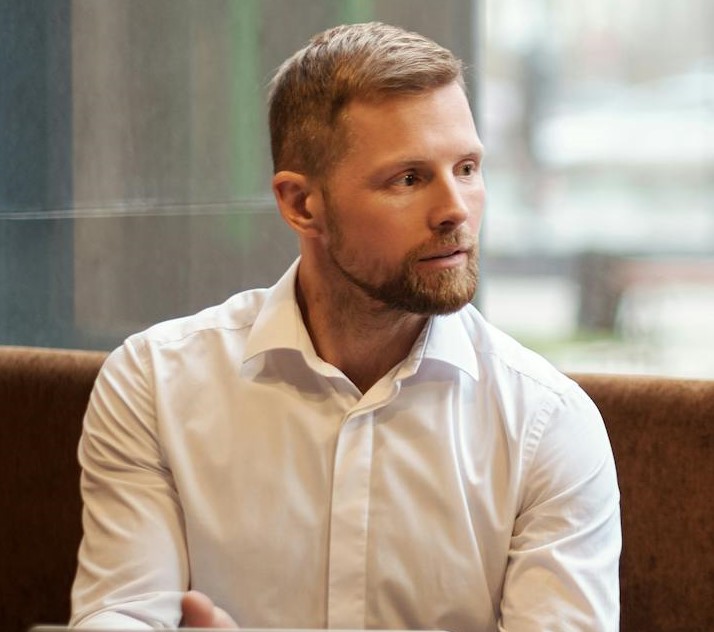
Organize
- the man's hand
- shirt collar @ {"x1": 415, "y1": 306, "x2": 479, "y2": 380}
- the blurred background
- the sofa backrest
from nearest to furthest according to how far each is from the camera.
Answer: the man's hand → shirt collar @ {"x1": 415, "y1": 306, "x2": 479, "y2": 380} → the sofa backrest → the blurred background

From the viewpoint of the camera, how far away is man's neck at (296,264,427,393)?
1.68 metres

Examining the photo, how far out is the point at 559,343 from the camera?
2.76 meters

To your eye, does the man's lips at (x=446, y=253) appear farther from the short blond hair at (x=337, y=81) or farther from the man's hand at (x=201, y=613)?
the man's hand at (x=201, y=613)

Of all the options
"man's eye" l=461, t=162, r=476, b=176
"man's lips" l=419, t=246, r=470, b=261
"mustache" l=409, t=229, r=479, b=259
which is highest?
"man's eye" l=461, t=162, r=476, b=176

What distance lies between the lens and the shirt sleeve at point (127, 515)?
61.6 inches

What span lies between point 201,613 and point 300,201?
Result: 2.10 ft

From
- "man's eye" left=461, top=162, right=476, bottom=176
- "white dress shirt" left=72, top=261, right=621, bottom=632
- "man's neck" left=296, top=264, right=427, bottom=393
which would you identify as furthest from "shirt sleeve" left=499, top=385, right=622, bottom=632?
"man's eye" left=461, top=162, right=476, bottom=176

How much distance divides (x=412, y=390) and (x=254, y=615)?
38 cm

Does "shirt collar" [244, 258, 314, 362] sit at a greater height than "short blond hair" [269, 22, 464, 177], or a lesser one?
lesser

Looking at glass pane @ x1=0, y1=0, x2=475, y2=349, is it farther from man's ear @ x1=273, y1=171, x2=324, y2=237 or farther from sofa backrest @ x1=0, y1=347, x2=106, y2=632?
man's ear @ x1=273, y1=171, x2=324, y2=237

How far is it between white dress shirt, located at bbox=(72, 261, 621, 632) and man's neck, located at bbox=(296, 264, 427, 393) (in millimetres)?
39

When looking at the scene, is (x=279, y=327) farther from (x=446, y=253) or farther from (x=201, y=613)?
(x=201, y=613)

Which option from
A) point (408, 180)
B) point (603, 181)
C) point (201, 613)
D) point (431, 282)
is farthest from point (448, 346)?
point (603, 181)

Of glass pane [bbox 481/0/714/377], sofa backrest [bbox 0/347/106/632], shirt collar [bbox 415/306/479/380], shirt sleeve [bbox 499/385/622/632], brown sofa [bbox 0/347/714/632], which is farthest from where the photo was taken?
glass pane [bbox 481/0/714/377]
